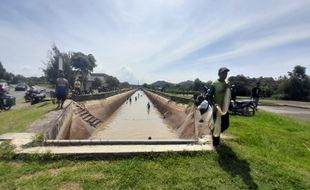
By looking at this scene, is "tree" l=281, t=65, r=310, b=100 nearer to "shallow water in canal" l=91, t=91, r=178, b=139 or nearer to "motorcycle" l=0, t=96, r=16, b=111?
"shallow water in canal" l=91, t=91, r=178, b=139

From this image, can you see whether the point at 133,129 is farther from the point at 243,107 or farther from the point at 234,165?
the point at 234,165

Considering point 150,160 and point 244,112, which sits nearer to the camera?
point 150,160

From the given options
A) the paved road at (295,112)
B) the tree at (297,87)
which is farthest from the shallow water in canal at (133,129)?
the tree at (297,87)

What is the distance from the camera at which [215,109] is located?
6297 millimetres

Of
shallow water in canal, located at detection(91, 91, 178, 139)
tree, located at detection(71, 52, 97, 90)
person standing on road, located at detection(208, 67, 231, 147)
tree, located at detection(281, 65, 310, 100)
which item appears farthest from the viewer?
tree, located at detection(71, 52, 97, 90)

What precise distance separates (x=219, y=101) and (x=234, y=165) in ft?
5.45

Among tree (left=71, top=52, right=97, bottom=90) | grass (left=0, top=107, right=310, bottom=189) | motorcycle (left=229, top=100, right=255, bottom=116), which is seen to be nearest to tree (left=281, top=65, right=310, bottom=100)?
motorcycle (left=229, top=100, right=255, bottom=116)

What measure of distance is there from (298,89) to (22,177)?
4668 cm

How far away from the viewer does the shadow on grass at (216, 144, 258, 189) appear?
4.72 m

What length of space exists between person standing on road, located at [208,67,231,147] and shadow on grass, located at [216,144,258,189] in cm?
47

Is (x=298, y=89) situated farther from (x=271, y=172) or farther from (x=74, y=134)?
(x=271, y=172)

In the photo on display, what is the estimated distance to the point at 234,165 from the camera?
17.4ft

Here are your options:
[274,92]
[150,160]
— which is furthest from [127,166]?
[274,92]

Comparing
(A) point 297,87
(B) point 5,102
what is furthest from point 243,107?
(A) point 297,87
